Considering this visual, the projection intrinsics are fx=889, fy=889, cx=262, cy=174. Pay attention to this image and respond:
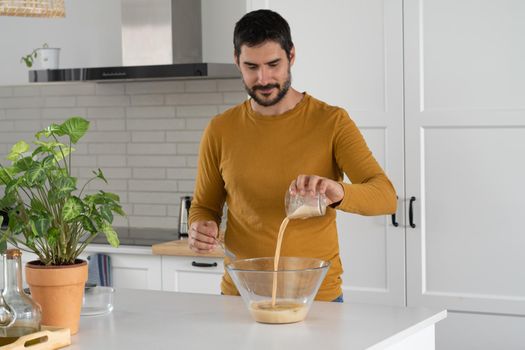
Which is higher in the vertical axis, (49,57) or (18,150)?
(49,57)

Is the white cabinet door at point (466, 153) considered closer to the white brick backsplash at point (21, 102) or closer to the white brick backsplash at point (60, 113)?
the white brick backsplash at point (60, 113)

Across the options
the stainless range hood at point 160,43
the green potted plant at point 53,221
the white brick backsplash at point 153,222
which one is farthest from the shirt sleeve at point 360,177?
the white brick backsplash at point 153,222

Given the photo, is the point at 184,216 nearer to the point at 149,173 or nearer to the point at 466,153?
the point at 149,173

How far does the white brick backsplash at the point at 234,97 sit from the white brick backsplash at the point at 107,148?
775mm

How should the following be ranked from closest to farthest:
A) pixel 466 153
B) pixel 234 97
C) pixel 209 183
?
1. pixel 209 183
2. pixel 466 153
3. pixel 234 97

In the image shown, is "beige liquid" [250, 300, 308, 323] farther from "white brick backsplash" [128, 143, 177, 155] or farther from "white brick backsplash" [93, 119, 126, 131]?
"white brick backsplash" [93, 119, 126, 131]

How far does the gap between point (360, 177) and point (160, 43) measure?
222 cm

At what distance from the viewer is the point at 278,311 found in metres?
2.28

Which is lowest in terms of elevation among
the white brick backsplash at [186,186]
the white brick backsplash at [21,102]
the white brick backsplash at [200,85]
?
the white brick backsplash at [186,186]

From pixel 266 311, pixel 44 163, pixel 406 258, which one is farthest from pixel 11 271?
pixel 406 258

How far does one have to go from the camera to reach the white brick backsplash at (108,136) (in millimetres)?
5266

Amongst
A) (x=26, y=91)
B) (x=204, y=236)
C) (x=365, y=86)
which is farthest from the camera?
(x=26, y=91)

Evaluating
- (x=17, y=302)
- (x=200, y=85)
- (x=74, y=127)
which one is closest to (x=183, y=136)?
(x=200, y=85)

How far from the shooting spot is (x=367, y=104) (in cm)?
398
